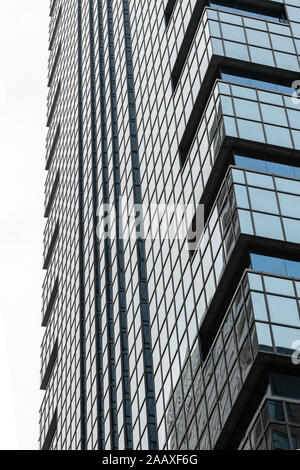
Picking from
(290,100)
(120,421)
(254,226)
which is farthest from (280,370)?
(120,421)

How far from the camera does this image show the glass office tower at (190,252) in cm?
4344

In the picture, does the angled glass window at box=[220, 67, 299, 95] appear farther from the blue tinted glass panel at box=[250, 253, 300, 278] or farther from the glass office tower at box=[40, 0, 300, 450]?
the blue tinted glass panel at box=[250, 253, 300, 278]

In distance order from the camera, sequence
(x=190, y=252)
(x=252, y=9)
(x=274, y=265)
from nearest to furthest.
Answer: (x=274, y=265), (x=190, y=252), (x=252, y=9)

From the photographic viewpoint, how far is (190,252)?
53250 mm

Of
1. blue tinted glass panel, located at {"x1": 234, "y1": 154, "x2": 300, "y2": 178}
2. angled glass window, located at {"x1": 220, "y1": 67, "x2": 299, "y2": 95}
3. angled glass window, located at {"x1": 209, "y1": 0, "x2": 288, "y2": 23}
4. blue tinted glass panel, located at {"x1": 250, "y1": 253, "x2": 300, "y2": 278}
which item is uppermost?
angled glass window, located at {"x1": 209, "y1": 0, "x2": 288, "y2": 23}

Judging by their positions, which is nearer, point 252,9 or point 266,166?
point 266,166

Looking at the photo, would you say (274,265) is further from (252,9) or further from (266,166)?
(252,9)

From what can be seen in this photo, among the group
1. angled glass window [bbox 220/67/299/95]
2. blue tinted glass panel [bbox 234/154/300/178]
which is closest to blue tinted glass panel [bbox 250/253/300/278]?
blue tinted glass panel [bbox 234/154/300/178]

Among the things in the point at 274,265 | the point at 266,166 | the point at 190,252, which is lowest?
the point at 274,265

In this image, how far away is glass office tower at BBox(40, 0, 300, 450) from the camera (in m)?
43.4

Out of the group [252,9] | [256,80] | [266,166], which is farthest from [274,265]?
[252,9]

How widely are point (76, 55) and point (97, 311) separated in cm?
4368

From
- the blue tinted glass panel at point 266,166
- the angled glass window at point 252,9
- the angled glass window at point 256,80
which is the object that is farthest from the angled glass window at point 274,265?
the angled glass window at point 252,9
